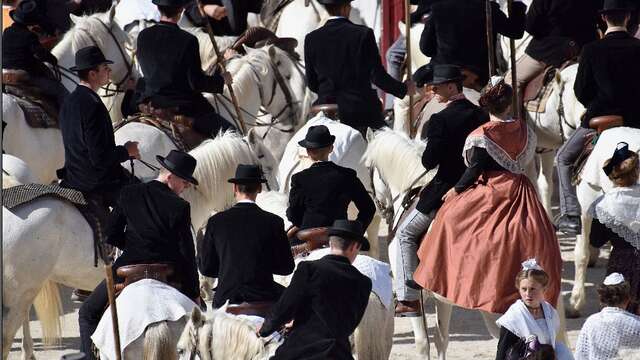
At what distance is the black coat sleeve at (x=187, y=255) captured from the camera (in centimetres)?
1042

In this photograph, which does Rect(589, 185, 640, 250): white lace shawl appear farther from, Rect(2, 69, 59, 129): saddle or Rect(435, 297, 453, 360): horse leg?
Rect(2, 69, 59, 129): saddle

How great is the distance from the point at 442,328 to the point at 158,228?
112 inches

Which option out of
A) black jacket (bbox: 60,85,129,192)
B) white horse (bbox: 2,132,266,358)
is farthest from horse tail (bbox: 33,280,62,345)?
black jacket (bbox: 60,85,129,192)

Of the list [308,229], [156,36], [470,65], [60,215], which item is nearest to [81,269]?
[60,215]

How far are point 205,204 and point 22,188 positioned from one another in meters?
1.57

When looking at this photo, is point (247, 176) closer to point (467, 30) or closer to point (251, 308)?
point (251, 308)

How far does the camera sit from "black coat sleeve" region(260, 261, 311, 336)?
9.12m

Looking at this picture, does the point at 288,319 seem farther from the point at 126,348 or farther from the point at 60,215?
the point at 60,215

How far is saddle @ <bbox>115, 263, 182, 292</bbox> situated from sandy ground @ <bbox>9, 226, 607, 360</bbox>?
257cm

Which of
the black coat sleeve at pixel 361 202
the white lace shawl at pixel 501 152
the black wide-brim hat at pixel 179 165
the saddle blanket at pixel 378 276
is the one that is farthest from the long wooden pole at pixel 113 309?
the white lace shawl at pixel 501 152

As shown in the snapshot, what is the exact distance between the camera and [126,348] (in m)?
9.98

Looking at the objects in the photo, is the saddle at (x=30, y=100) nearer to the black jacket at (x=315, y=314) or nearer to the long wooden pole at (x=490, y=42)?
the long wooden pole at (x=490, y=42)

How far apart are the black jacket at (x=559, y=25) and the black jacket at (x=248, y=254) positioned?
6555 millimetres

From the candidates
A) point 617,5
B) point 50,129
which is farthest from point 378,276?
point 50,129
